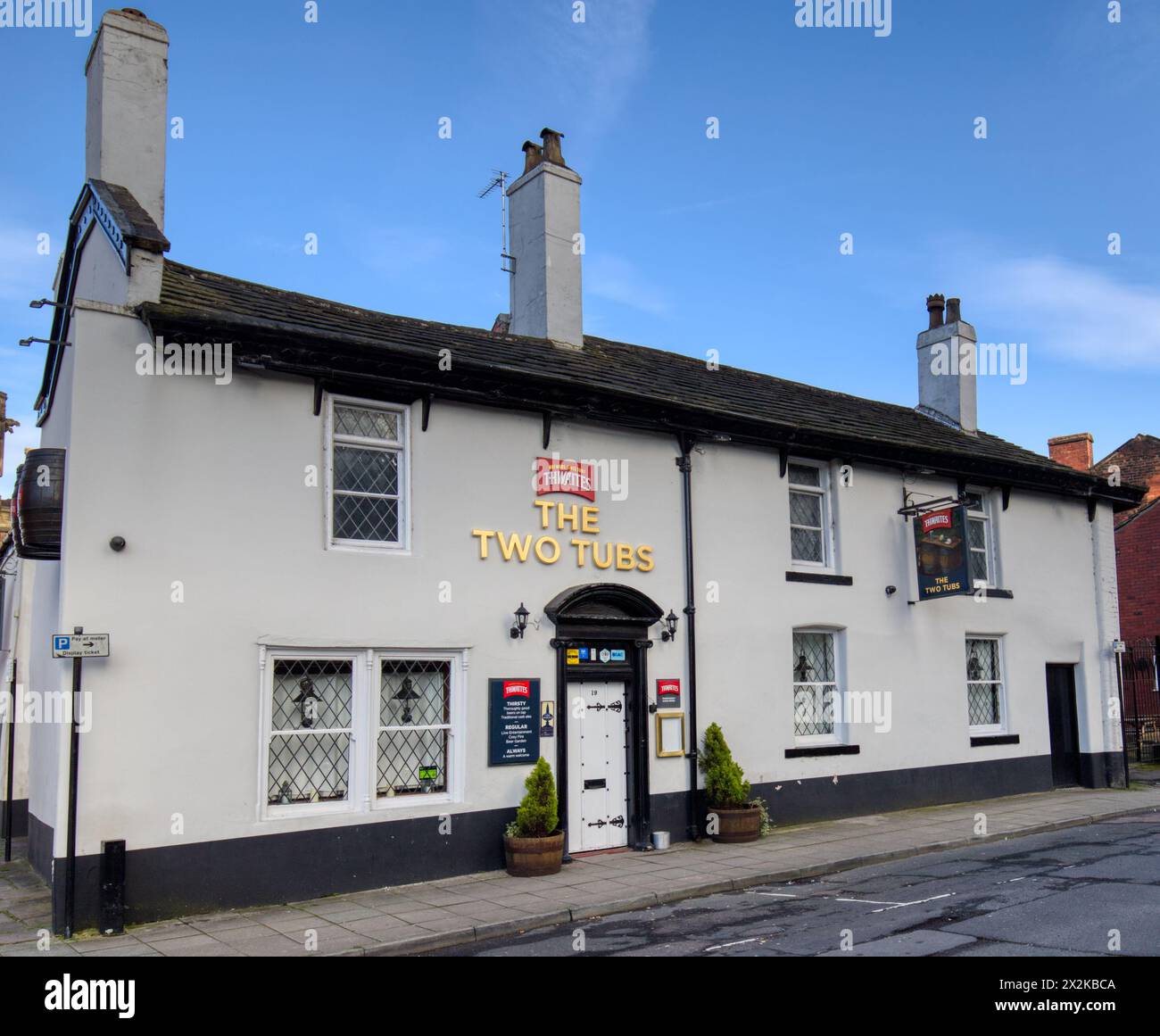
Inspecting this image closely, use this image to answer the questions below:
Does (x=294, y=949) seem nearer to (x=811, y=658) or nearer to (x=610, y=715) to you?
(x=610, y=715)

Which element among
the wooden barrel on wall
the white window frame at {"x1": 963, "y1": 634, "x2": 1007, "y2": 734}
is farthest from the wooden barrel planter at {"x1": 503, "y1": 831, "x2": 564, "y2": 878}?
the white window frame at {"x1": 963, "y1": 634, "x2": 1007, "y2": 734}

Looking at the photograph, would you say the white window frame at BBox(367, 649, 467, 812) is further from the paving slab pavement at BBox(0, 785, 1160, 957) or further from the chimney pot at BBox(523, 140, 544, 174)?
the chimney pot at BBox(523, 140, 544, 174)

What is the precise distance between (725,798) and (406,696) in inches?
188

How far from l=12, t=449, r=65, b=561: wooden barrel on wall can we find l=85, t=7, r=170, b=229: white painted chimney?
10.2ft

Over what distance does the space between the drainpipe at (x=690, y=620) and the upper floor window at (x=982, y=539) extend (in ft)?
21.9

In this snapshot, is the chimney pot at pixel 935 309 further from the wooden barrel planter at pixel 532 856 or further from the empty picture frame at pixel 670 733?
the wooden barrel planter at pixel 532 856

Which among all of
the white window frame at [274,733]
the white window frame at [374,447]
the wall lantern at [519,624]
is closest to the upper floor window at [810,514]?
the wall lantern at [519,624]

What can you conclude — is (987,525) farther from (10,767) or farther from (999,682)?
(10,767)

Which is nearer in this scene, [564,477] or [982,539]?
[564,477]

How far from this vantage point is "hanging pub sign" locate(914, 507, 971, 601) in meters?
16.4

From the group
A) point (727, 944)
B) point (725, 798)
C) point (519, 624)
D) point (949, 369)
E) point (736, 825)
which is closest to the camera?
point (727, 944)

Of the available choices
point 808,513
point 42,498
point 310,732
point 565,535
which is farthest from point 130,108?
point 808,513

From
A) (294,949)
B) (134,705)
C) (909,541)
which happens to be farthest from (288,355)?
(909,541)

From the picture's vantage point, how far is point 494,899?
1070 centimetres
